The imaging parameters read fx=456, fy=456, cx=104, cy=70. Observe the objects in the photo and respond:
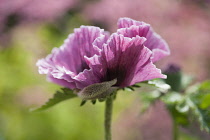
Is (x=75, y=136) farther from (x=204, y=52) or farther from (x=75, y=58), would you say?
(x=75, y=58)

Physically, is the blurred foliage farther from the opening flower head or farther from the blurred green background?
the blurred green background

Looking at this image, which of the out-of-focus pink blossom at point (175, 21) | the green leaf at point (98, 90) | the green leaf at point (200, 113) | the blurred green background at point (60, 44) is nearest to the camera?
the green leaf at point (98, 90)

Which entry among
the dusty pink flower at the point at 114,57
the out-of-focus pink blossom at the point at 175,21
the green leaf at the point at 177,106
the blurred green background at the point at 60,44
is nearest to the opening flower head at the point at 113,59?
the dusty pink flower at the point at 114,57

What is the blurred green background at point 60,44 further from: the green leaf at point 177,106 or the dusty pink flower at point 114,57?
the dusty pink flower at point 114,57

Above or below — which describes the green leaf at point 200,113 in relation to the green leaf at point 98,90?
below

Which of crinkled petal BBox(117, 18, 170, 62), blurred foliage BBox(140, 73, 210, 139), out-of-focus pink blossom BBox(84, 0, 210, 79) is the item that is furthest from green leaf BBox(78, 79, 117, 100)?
out-of-focus pink blossom BBox(84, 0, 210, 79)

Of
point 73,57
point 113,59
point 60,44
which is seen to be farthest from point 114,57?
point 60,44

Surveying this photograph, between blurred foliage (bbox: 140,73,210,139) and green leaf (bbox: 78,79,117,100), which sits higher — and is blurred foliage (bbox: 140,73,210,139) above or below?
below

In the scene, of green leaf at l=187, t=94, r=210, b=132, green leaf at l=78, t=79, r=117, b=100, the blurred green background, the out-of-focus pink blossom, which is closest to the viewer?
green leaf at l=78, t=79, r=117, b=100
